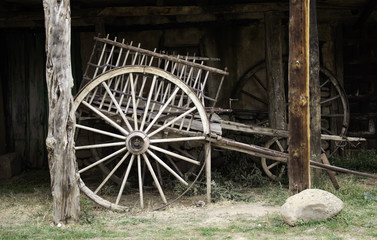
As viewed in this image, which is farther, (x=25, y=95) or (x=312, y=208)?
(x=25, y=95)

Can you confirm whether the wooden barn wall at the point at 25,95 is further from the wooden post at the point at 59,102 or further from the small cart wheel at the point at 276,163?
the small cart wheel at the point at 276,163

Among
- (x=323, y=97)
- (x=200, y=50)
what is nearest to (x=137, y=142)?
(x=200, y=50)

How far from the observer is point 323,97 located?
8.98 m

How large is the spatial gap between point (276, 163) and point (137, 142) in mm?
2504

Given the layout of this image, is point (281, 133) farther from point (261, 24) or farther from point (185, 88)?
point (261, 24)

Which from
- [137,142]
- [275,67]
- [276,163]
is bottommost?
[276,163]

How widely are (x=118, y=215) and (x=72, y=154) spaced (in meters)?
1.00

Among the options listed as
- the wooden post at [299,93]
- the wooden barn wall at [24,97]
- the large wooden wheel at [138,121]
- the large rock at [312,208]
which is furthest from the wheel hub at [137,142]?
the wooden barn wall at [24,97]

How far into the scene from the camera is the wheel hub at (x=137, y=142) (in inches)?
243

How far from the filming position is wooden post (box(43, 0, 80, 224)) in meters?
5.41

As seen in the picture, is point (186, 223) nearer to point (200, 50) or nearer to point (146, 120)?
point (146, 120)

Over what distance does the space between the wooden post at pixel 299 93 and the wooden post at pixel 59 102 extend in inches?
101

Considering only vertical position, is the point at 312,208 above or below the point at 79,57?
below

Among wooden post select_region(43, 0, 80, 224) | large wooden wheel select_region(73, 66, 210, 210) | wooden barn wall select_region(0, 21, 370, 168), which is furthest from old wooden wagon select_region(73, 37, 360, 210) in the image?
wooden barn wall select_region(0, 21, 370, 168)
